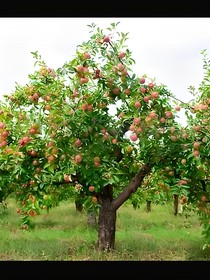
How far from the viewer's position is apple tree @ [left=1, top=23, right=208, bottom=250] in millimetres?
7164

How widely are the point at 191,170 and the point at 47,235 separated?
18.8 ft

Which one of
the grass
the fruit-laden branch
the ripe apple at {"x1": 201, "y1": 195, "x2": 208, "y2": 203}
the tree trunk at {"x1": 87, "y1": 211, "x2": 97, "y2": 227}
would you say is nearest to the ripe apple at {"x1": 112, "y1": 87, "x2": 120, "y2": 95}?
the fruit-laden branch

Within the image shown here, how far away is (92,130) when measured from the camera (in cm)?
761

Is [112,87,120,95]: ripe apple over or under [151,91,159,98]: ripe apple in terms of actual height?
over

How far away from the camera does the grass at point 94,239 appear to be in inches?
346

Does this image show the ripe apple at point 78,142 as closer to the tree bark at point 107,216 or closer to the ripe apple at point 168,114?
the ripe apple at point 168,114

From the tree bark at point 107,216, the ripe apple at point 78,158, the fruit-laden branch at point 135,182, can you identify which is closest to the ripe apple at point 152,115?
the ripe apple at point 78,158

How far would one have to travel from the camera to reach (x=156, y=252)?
363 inches

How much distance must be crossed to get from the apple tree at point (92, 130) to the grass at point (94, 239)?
129cm

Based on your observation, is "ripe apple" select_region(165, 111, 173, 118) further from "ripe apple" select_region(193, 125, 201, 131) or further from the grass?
the grass

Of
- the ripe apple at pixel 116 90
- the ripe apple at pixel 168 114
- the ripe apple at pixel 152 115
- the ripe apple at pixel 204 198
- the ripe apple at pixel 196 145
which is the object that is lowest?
the ripe apple at pixel 204 198

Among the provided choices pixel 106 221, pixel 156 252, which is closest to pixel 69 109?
pixel 106 221

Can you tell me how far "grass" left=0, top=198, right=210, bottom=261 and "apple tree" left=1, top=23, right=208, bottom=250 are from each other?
1287 millimetres

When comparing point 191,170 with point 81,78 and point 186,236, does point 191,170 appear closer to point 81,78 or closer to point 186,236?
point 81,78
